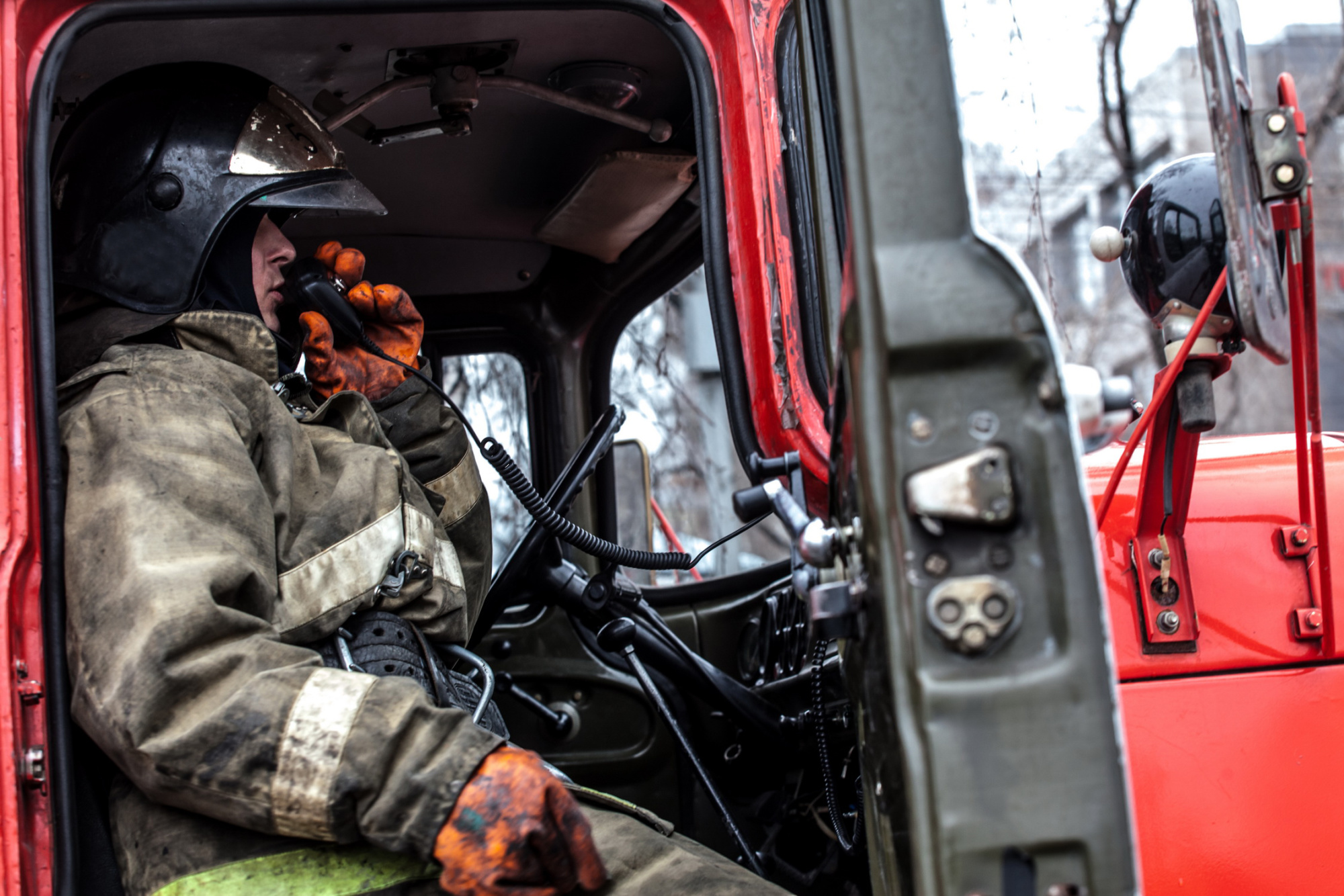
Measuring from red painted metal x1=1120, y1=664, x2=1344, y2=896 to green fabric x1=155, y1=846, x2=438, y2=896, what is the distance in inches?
39.8

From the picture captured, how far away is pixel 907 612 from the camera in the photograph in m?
1.06

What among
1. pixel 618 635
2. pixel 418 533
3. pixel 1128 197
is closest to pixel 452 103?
pixel 418 533

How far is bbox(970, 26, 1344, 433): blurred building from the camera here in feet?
33.4

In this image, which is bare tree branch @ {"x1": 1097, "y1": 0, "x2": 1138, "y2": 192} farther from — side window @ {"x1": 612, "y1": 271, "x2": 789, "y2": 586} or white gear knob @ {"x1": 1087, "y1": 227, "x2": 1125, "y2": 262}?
white gear knob @ {"x1": 1087, "y1": 227, "x2": 1125, "y2": 262}

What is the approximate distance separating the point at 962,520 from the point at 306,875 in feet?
3.39

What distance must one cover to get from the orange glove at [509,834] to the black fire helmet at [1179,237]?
3.59ft

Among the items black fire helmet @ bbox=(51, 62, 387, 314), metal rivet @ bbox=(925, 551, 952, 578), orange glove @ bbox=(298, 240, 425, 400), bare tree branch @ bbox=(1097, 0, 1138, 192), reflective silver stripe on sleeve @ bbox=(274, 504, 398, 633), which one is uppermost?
bare tree branch @ bbox=(1097, 0, 1138, 192)

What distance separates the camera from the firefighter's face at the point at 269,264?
227 centimetres

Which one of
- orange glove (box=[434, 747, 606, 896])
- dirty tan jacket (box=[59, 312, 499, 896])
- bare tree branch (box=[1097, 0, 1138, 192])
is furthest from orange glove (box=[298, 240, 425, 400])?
bare tree branch (box=[1097, 0, 1138, 192])

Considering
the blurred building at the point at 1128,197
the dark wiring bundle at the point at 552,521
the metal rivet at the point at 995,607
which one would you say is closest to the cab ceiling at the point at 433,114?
the dark wiring bundle at the point at 552,521

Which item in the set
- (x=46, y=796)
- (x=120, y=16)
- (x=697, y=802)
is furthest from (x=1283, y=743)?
(x=120, y=16)

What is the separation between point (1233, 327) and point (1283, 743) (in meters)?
0.59

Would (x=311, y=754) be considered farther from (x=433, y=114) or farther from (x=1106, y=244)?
(x=433, y=114)

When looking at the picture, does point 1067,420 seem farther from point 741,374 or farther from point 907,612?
point 741,374
